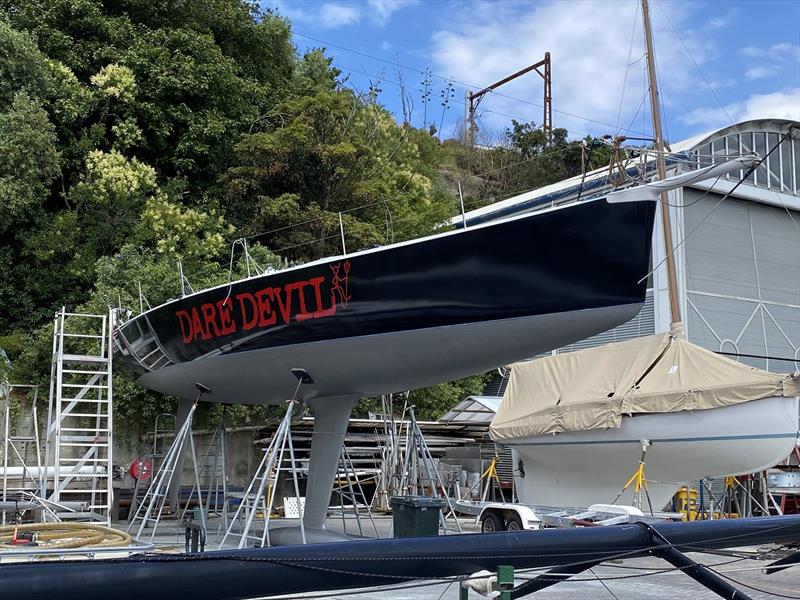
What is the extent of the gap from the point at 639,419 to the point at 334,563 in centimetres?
1024

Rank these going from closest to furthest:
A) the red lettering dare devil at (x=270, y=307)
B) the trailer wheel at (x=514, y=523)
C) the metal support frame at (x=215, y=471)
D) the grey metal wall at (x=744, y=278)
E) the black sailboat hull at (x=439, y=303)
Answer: the black sailboat hull at (x=439, y=303), the red lettering dare devil at (x=270, y=307), the trailer wheel at (x=514, y=523), the metal support frame at (x=215, y=471), the grey metal wall at (x=744, y=278)

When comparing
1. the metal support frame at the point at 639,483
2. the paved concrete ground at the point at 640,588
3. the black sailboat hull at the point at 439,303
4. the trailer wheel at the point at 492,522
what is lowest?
the paved concrete ground at the point at 640,588

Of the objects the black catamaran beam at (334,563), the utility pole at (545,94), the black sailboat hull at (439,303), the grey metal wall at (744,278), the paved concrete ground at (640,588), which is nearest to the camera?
the black catamaran beam at (334,563)

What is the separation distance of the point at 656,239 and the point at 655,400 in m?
7.65

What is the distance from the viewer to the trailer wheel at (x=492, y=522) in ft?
35.2

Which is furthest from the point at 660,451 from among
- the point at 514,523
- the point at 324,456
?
the point at 324,456

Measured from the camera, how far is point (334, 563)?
269 cm

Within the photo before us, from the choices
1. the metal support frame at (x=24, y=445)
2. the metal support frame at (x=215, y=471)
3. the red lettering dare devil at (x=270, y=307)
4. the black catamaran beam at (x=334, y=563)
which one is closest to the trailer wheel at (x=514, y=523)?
the metal support frame at (x=215, y=471)

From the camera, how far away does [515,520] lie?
10375 millimetres

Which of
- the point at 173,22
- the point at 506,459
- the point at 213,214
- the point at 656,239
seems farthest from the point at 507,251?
the point at 173,22

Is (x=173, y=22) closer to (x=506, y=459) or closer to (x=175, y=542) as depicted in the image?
(x=506, y=459)

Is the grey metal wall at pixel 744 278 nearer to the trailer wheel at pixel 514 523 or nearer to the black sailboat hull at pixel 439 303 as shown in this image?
the trailer wheel at pixel 514 523

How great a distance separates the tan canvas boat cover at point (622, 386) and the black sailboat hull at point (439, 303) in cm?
466

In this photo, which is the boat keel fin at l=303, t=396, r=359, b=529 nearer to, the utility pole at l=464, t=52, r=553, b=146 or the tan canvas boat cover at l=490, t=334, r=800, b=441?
the tan canvas boat cover at l=490, t=334, r=800, b=441
